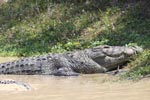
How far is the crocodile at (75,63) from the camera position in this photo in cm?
1098


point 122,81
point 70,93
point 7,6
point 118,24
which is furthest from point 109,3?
point 70,93

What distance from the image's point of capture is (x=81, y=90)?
26.2 feet

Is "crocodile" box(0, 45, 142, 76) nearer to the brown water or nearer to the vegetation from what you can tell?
the vegetation

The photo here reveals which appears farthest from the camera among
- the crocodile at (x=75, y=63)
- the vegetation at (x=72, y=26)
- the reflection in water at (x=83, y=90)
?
the vegetation at (x=72, y=26)

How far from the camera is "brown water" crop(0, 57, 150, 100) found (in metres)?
7.12

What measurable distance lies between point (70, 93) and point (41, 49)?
630 cm

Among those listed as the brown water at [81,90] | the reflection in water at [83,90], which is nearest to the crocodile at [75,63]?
the brown water at [81,90]

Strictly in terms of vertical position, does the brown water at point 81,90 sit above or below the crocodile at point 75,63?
below

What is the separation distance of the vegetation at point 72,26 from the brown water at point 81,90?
282cm

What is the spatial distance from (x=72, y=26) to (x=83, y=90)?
7127mm

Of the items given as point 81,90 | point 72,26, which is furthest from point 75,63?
point 72,26

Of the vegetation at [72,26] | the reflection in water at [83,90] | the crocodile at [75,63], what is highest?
the vegetation at [72,26]

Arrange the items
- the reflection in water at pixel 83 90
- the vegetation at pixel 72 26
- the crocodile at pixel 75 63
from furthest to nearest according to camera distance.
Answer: the vegetation at pixel 72 26 < the crocodile at pixel 75 63 < the reflection in water at pixel 83 90

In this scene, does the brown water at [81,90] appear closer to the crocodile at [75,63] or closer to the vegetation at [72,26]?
the crocodile at [75,63]
